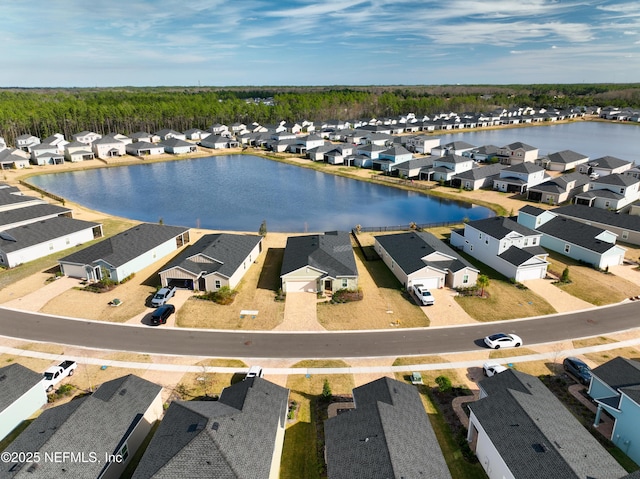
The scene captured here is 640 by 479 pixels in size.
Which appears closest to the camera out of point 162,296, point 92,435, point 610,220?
point 92,435

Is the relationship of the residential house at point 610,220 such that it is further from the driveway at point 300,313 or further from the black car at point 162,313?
the black car at point 162,313

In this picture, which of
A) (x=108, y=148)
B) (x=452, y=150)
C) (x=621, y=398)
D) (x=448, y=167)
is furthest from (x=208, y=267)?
(x=108, y=148)

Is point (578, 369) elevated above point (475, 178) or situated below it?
below

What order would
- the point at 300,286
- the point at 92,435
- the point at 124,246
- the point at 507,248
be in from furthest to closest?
the point at 507,248
the point at 124,246
the point at 300,286
the point at 92,435

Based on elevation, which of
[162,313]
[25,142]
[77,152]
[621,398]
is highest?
[25,142]

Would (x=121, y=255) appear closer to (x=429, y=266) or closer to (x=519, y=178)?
(x=429, y=266)

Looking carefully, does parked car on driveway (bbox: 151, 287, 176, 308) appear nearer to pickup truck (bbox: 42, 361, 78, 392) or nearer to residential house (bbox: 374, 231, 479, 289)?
pickup truck (bbox: 42, 361, 78, 392)

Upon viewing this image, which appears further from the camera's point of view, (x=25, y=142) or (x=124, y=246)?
(x=25, y=142)
